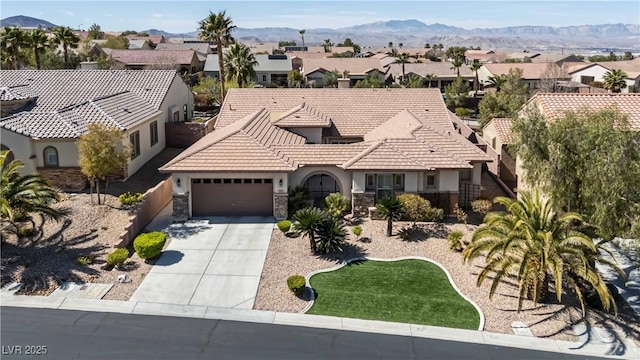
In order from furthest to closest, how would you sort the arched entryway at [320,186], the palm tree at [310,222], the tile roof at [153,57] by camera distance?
the tile roof at [153,57]
the arched entryway at [320,186]
the palm tree at [310,222]

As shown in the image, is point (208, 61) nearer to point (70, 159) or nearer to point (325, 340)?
point (70, 159)

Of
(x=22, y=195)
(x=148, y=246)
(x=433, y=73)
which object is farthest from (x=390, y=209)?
(x=433, y=73)

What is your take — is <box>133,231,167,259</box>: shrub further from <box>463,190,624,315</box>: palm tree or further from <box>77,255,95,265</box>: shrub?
<box>463,190,624,315</box>: palm tree

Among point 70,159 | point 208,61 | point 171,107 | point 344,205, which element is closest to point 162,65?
point 208,61

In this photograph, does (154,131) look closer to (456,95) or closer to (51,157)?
(51,157)

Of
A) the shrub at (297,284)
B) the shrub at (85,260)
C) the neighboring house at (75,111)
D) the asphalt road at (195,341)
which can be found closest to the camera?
the asphalt road at (195,341)

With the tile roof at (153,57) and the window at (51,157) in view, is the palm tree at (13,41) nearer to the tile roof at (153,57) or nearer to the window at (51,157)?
the tile roof at (153,57)

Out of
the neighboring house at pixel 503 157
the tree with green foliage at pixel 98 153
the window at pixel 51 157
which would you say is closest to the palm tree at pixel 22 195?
the tree with green foliage at pixel 98 153

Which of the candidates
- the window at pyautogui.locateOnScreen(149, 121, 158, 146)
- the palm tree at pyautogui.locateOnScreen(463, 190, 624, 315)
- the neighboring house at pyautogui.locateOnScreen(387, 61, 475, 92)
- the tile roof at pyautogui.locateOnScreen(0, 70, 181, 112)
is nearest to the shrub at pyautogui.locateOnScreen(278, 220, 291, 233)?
the palm tree at pyautogui.locateOnScreen(463, 190, 624, 315)
